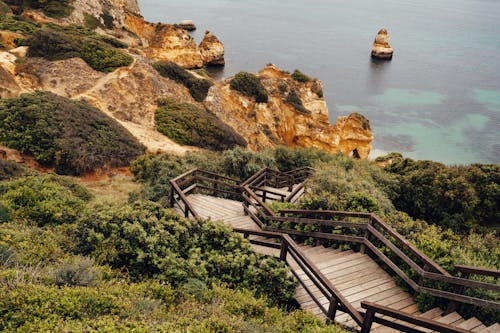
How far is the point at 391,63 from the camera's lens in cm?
7494

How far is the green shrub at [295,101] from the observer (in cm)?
3816

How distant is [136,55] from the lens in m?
31.4

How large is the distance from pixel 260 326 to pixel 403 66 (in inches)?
3081

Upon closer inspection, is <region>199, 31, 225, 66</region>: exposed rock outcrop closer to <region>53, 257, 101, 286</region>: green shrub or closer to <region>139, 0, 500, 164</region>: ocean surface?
<region>139, 0, 500, 164</region>: ocean surface

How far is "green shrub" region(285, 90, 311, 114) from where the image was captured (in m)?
38.2

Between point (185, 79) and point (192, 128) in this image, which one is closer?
point (192, 128)

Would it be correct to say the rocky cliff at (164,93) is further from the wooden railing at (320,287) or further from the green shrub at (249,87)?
the wooden railing at (320,287)

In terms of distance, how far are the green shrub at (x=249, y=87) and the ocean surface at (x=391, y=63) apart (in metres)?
15.2

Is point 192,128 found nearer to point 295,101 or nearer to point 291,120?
point 291,120

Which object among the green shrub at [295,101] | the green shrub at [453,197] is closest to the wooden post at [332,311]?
the green shrub at [453,197]

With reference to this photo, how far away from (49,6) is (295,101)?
27906 millimetres

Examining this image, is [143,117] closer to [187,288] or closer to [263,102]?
[263,102]

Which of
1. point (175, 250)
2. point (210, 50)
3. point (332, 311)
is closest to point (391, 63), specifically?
point (210, 50)

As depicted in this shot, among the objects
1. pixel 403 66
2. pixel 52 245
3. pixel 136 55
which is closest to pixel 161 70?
pixel 136 55
